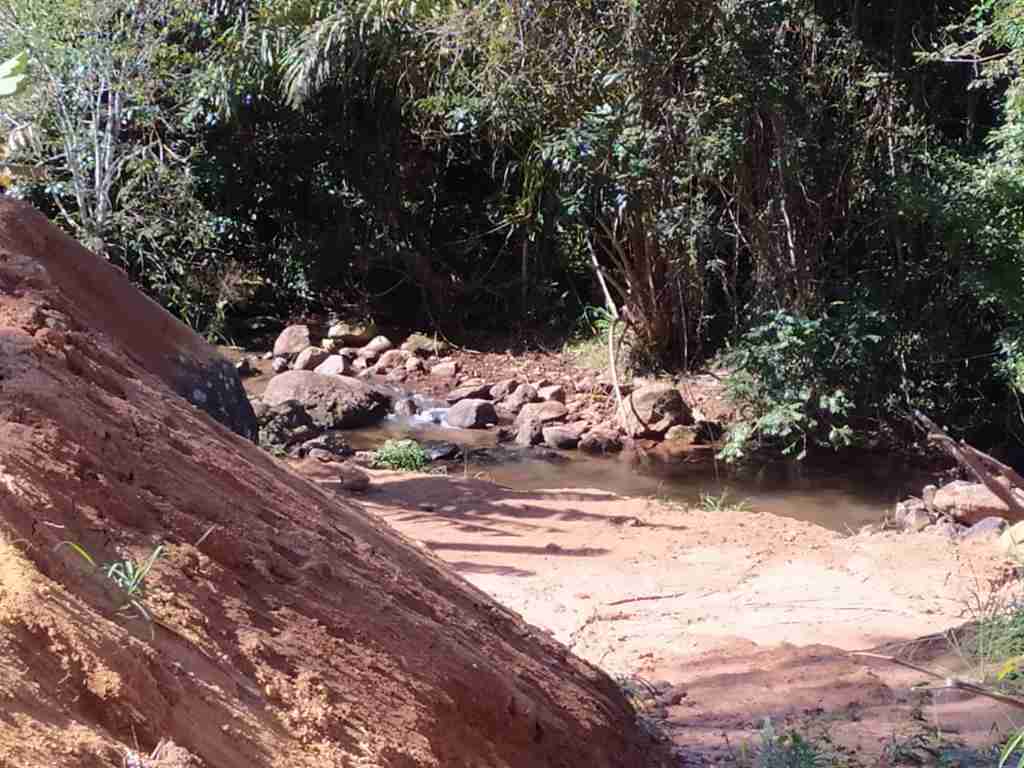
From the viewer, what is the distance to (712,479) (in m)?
11.0

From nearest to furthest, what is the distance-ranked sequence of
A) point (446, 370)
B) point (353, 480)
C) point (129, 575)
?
point (129, 575) → point (353, 480) → point (446, 370)

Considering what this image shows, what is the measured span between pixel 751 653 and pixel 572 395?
8623 millimetres

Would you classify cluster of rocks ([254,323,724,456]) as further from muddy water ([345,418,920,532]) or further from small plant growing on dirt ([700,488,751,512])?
small plant growing on dirt ([700,488,751,512])

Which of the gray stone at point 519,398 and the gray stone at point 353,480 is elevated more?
the gray stone at point 519,398

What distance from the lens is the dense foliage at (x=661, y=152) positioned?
11.0 m

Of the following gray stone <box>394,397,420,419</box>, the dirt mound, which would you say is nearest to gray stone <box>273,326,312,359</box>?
gray stone <box>394,397,420,419</box>

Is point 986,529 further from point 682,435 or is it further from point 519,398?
point 519,398

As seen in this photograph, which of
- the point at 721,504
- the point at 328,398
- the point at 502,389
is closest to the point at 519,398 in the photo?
the point at 502,389

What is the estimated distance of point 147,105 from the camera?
1414 cm

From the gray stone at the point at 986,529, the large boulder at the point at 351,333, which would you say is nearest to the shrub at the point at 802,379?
the gray stone at the point at 986,529

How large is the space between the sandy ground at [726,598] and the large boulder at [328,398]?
244 centimetres

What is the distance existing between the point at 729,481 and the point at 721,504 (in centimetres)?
108

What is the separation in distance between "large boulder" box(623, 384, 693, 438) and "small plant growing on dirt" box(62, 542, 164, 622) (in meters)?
10.1

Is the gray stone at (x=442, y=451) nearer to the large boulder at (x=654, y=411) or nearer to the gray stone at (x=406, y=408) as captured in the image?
the gray stone at (x=406, y=408)
